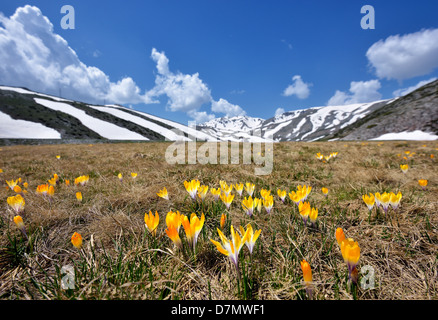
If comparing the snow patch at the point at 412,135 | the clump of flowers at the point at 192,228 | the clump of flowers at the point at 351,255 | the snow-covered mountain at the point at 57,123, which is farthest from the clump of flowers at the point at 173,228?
the snow patch at the point at 412,135

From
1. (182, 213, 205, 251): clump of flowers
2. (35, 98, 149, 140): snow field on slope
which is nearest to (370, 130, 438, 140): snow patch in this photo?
(182, 213, 205, 251): clump of flowers

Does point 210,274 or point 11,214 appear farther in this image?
point 11,214

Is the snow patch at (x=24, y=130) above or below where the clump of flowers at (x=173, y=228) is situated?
above

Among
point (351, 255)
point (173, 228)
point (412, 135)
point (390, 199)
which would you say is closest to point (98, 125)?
point (173, 228)

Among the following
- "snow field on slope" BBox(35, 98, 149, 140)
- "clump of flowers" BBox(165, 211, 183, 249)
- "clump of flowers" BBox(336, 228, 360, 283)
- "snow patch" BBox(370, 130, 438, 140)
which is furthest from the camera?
"snow field on slope" BBox(35, 98, 149, 140)

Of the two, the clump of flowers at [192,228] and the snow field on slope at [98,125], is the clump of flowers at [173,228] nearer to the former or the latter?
the clump of flowers at [192,228]

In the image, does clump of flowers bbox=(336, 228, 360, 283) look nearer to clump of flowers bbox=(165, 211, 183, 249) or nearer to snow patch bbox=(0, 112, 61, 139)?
clump of flowers bbox=(165, 211, 183, 249)

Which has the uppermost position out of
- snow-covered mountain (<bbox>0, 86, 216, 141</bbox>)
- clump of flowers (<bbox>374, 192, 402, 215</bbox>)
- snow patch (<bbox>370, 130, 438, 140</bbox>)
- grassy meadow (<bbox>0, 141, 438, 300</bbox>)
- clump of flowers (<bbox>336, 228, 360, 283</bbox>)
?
snow-covered mountain (<bbox>0, 86, 216, 141</bbox>)

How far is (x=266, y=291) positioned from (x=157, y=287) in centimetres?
72

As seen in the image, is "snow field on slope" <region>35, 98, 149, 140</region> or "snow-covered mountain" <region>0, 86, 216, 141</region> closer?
"snow-covered mountain" <region>0, 86, 216, 141</region>

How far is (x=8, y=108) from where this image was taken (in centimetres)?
5100

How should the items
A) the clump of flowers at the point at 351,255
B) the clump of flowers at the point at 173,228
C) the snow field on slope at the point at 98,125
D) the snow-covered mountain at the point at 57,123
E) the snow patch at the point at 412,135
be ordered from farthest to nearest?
1. the snow field on slope at the point at 98,125
2. the snow-covered mountain at the point at 57,123
3. the snow patch at the point at 412,135
4. the clump of flowers at the point at 173,228
5. the clump of flowers at the point at 351,255

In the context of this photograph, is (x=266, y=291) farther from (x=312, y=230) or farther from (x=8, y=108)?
(x=8, y=108)
